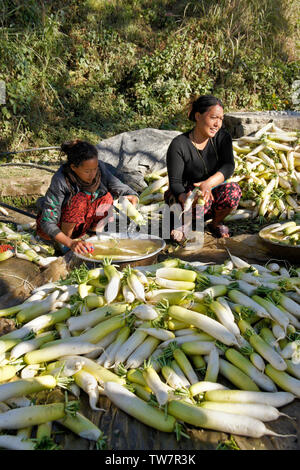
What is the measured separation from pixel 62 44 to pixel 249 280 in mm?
7175

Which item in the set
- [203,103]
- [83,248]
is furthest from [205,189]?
[83,248]

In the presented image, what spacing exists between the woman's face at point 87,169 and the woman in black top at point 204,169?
37.4 inches

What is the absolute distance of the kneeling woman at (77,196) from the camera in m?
3.03

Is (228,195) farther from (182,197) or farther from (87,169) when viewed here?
(87,169)

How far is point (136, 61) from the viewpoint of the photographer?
27.3 ft

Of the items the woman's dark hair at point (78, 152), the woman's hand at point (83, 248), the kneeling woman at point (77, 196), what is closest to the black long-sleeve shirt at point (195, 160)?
the kneeling woman at point (77, 196)

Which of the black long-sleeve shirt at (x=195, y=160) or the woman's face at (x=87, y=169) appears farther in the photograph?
the black long-sleeve shirt at (x=195, y=160)

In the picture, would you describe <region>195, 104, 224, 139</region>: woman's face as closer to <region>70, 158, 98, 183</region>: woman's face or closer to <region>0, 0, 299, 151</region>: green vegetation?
<region>70, 158, 98, 183</region>: woman's face

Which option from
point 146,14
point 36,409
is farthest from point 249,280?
point 146,14

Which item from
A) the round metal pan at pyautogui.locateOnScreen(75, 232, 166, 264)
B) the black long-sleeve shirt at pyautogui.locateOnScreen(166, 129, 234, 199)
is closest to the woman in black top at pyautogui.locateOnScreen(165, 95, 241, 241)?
the black long-sleeve shirt at pyautogui.locateOnScreen(166, 129, 234, 199)

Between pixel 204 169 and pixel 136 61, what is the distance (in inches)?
216

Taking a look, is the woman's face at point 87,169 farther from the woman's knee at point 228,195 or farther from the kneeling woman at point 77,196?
the woman's knee at point 228,195

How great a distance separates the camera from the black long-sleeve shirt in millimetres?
3744
